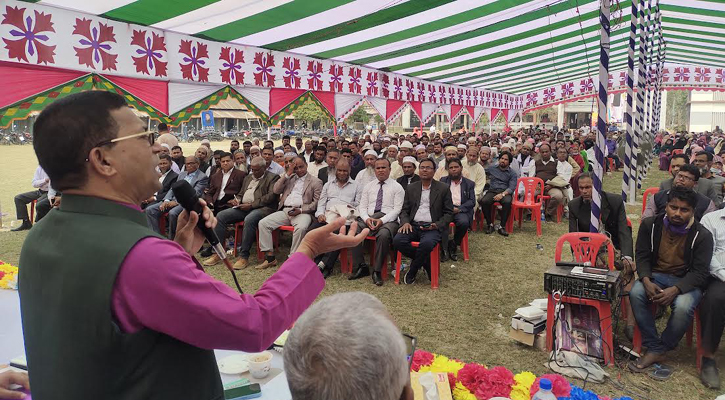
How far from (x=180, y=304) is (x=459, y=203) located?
235 inches

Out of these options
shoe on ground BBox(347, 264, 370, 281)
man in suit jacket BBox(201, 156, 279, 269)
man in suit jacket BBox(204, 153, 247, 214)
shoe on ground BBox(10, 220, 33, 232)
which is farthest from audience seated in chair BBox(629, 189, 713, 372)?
shoe on ground BBox(10, 220, 33, 232)

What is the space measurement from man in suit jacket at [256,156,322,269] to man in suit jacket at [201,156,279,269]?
0.63ft

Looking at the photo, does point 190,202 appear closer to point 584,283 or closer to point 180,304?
point 180,304

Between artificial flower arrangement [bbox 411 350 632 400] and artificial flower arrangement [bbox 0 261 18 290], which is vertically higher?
artificial flower arrangement [bbox 0 261 18 290]

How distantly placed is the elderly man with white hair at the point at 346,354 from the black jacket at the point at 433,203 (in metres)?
4.72

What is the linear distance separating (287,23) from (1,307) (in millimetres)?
5893

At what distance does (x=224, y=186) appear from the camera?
698cm

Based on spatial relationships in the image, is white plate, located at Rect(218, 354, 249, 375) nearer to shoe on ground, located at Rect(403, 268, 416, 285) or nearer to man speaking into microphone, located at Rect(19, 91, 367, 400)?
man speaking into microphone, located at Rect(19, 91, 367, 400)

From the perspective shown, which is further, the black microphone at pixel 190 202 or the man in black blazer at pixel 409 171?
the man in black blazer at pixel 409 171

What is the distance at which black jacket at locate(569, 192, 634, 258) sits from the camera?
172 inches

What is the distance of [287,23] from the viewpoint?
746cm

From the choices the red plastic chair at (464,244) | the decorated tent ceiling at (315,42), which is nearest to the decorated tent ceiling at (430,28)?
the decorated tent ceiling at (315,42)

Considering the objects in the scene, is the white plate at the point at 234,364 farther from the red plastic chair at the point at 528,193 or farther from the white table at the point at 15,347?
the red plastic chair at the point at 528,193

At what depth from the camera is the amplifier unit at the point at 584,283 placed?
10.7ft
